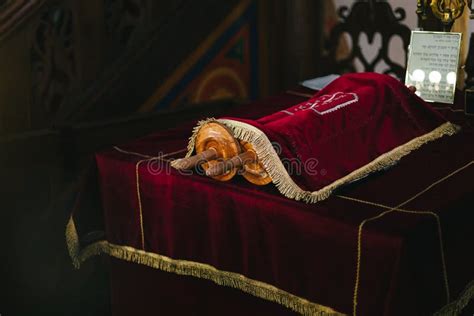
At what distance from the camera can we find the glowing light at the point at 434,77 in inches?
119

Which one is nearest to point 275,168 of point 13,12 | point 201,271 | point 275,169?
point 275,169

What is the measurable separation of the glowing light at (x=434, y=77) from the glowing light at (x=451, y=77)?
0.13ft

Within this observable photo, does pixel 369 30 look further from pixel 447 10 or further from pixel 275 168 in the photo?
pixel 275 168

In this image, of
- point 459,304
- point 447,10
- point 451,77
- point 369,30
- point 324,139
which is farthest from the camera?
point 369,30

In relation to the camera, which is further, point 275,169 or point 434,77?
point 434,77

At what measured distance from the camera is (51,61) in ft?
11.5

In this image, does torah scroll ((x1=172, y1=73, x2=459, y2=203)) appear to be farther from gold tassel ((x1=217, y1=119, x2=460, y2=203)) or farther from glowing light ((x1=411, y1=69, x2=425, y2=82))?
glowing light ((x1=411, y1=69, x2=425, y2=82))

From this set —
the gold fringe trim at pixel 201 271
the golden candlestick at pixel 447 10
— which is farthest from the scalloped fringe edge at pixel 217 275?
the golden candlestick at pixel 447 10

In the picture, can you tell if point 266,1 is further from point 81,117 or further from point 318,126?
point 318,126

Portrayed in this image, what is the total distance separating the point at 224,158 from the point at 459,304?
0.81 metres

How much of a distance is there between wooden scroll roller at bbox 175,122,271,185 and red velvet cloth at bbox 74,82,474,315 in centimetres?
4

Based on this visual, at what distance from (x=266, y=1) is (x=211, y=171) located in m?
2.71

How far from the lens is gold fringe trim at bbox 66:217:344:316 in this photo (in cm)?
202

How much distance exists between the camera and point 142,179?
7.72 feet
